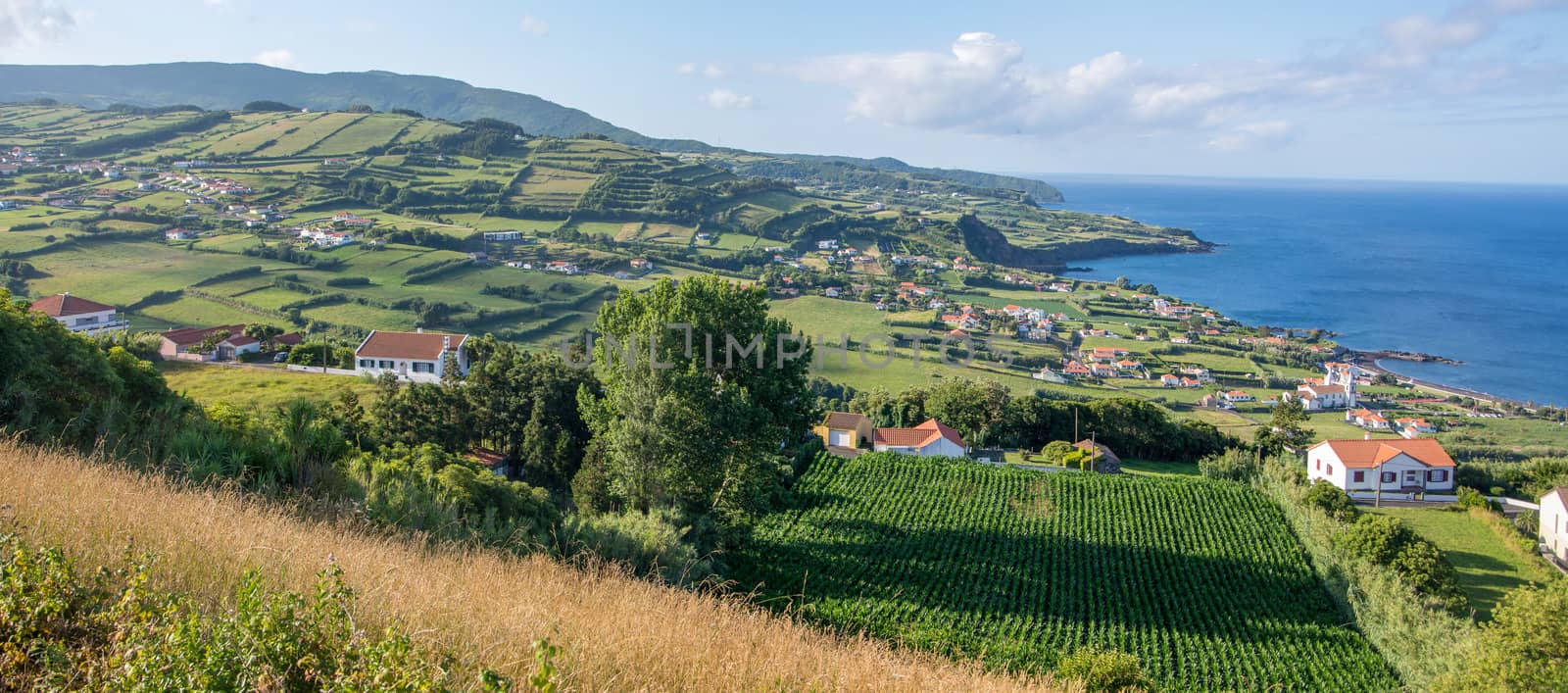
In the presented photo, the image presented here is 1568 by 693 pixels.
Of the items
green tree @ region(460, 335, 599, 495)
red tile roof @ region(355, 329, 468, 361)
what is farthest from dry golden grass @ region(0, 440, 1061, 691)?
red tile roof @ region(355, 329, 468, 361)

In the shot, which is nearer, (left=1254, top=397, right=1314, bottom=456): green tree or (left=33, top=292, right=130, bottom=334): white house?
(left=1254, top=397, right=1314, bottom=456): green tree

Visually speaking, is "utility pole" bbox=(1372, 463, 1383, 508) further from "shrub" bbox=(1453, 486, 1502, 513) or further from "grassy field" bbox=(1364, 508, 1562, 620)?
"shrub" bbox=(1453, 486, 1502, 513)

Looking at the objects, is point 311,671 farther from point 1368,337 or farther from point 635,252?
point 1368,337

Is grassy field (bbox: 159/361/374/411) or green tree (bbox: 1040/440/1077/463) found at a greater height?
grassy field (bbox: 159/361/374/411)

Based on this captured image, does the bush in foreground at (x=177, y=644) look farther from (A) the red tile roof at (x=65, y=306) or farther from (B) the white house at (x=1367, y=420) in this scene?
(B) the white house at (x=1367, y=420)

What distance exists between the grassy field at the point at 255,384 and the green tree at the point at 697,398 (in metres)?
12.6

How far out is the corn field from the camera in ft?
47.3

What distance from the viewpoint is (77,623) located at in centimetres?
329

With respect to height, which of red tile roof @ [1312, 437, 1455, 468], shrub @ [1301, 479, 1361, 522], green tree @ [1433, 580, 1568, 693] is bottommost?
red tile roof @ [1312, 437, 1455, 468]

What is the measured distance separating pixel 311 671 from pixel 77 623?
106cm

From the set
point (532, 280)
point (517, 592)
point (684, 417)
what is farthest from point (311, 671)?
point (532, 280)

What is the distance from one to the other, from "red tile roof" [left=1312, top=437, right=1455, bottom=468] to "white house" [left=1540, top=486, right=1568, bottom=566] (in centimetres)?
504

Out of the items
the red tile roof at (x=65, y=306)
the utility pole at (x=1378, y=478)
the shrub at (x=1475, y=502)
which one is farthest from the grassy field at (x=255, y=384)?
the shrub at (x=1475, y=502)

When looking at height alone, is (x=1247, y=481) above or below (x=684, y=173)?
below
